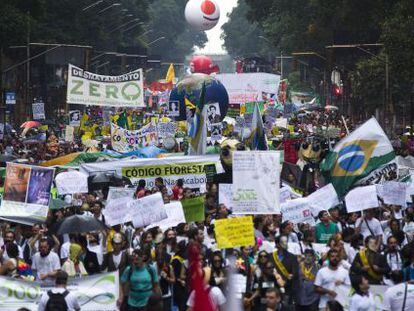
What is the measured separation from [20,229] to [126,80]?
1647 centimetres

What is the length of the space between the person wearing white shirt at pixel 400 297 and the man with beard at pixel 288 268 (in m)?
1.49

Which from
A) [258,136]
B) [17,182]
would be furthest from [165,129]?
[17,182]

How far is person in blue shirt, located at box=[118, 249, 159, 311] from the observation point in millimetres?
13227

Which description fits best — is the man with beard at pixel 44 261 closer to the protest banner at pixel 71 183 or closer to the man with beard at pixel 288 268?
the man with beard at pixel 288 268

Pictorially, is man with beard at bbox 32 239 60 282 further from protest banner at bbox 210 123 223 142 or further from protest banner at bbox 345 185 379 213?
protest banner at bbox 210 123 223 142

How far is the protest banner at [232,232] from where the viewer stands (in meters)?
13.6

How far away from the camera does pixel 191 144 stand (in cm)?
2506

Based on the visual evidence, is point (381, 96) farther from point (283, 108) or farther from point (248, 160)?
point (248, 160)

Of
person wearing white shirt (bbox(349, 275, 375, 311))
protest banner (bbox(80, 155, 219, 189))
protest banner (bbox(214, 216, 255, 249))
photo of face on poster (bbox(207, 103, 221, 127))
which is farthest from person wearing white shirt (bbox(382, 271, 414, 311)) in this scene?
photo of face on poster (bbox(207, 103, 221, 127))

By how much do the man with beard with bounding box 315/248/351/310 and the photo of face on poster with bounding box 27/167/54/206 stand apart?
3.82 m

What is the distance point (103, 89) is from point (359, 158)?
14718 millimetres

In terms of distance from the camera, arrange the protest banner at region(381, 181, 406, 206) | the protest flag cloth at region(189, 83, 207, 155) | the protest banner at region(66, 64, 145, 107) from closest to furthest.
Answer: the protest banner at region(381, 181, 406, 206), the protest flag cloth at region(189, 83, 207, 155), the protest banner at region(66, 64, 145, 107)

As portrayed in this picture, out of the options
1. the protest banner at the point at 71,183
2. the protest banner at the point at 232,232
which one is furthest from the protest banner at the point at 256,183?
the protest banner at the point at 71,183

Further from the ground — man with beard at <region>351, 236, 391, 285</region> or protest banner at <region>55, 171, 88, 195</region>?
protest banner at <region>55, 171, 88, 195</region>
